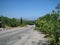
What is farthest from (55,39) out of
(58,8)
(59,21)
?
(58,8)

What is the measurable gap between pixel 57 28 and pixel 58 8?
6.14 feet

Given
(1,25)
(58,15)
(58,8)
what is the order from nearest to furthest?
(58,8) < (58,15) < (1,25)

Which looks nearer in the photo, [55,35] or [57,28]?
[57,28]

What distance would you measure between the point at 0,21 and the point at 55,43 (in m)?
63.3

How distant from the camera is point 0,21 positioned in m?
79.0

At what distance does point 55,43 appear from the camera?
17.5m

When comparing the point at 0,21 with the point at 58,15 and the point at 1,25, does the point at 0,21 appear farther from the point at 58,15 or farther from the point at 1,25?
the point at 58,15

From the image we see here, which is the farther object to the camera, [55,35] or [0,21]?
[0,21]

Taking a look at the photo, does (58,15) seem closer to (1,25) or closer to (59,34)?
(59,34)

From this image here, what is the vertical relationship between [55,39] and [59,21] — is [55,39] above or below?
below

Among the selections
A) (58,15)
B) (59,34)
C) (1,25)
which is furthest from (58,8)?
(1,25)

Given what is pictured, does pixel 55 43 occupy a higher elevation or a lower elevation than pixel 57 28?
lower

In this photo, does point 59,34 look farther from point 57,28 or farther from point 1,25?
point 1,25

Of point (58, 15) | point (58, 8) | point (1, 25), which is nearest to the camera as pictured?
point (58, 8)
